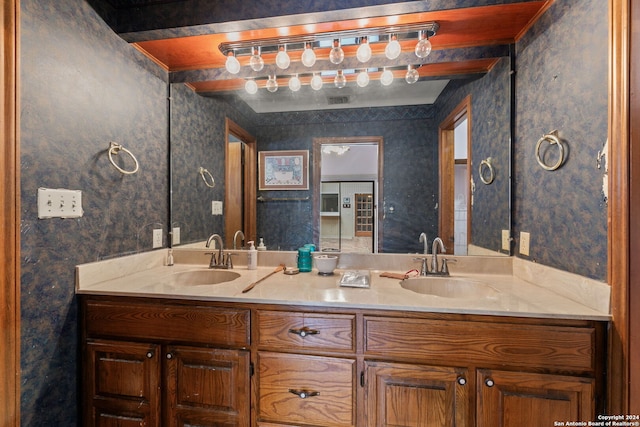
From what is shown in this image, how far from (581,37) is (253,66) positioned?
1.51 meters

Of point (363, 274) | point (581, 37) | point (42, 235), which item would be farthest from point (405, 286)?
point (42, 235)

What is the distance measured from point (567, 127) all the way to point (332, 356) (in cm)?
136

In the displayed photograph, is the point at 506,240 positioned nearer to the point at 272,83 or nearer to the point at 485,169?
the point at 485,169

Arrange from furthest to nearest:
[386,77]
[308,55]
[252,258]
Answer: [252,258], [386,77], [308,55]

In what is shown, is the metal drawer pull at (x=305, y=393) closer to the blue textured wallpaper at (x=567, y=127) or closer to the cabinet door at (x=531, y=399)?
the cabinet door at (x=531, y=399)

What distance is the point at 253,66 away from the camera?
154 cm

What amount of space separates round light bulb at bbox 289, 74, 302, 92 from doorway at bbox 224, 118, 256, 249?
421mm

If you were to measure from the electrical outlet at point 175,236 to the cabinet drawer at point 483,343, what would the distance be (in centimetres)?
139

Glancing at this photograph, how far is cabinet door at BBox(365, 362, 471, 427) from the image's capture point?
1013 mm

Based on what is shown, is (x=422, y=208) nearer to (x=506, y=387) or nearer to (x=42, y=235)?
(x=506, y=387)

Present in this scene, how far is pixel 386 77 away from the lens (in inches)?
62.6

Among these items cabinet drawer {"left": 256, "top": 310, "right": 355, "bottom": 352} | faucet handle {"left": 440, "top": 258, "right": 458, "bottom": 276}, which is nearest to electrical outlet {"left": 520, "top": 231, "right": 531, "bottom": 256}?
faucet handle {"left": 440, "top": 258, "right": 458, "bottom": 276}

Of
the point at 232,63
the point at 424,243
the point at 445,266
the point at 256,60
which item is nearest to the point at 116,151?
the point at 232,63

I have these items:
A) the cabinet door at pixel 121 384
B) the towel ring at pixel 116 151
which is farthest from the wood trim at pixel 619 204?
the towel ring at pixel 116 151
